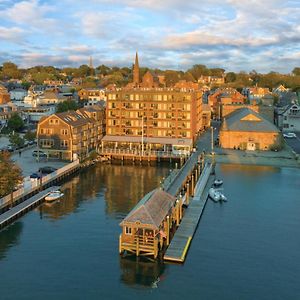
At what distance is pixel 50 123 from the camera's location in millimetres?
61812

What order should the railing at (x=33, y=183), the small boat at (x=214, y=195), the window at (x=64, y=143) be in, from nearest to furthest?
the railing at (x=33, y=183) < the small boat at (x=214, y=195) < the window at (x=64, y=143)

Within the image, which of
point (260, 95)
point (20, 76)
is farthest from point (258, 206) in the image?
point (20, 76)

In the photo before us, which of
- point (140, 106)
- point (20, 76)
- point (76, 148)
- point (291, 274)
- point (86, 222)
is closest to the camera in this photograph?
point (291, 274)

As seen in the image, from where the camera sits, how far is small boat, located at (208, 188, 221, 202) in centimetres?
4203

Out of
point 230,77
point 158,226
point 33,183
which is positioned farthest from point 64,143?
point 230,77

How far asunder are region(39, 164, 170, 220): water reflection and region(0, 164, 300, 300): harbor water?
106mm

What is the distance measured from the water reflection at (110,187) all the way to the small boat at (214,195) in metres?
6.83

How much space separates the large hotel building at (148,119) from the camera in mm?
68062

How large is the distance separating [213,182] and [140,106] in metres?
24.9

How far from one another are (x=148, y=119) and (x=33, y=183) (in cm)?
2892

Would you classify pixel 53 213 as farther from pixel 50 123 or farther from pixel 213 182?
pixel 50 123

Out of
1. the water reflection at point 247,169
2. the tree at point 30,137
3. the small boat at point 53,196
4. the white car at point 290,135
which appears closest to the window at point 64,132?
the tree at point 30,137

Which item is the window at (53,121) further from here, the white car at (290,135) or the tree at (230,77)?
the tree at (230,77)

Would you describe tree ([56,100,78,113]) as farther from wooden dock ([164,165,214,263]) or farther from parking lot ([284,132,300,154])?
wooden dock ([164,165,214,263])
